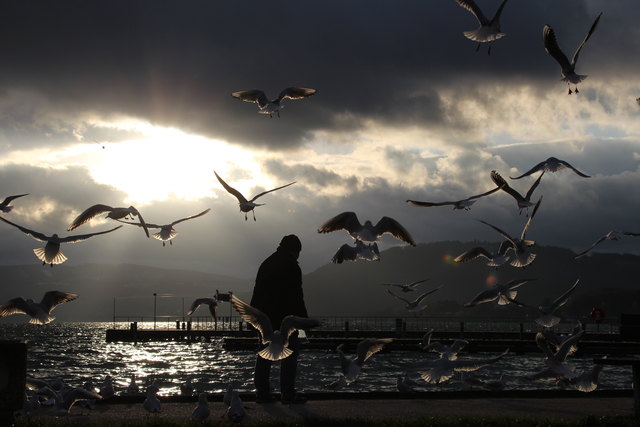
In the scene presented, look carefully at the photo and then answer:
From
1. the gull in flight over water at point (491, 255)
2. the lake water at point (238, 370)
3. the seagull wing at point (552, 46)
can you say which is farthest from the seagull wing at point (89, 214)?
the lake water at point (238, 370)

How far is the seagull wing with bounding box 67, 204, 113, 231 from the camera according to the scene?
1558 centimetres

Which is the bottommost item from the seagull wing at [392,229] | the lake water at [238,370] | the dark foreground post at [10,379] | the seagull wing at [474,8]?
the lake water at [238,370]

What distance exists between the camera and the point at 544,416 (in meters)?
10.5

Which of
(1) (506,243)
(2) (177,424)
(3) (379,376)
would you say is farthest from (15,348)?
(3) (379,376)

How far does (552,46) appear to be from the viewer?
14148 millimetres

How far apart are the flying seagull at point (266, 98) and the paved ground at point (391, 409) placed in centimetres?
711

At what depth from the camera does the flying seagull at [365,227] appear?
13.6 metres

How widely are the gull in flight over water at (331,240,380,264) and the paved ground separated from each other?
11.3 feet

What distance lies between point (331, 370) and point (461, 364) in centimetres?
3389

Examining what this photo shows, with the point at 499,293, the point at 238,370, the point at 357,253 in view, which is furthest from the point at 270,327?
the point at 238,370

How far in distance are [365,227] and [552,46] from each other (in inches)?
193

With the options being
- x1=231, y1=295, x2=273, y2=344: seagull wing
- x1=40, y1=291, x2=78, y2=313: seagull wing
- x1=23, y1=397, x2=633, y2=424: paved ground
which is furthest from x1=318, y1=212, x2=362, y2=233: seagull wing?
x1=40, y1=291, x2=78, y2=313: seagull wing

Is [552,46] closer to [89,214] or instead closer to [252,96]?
[252,96]

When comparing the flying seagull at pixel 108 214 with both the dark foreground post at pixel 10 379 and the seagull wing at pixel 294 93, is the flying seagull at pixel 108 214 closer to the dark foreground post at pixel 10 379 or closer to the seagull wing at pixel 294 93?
the seagull wing at pixel 294 93
